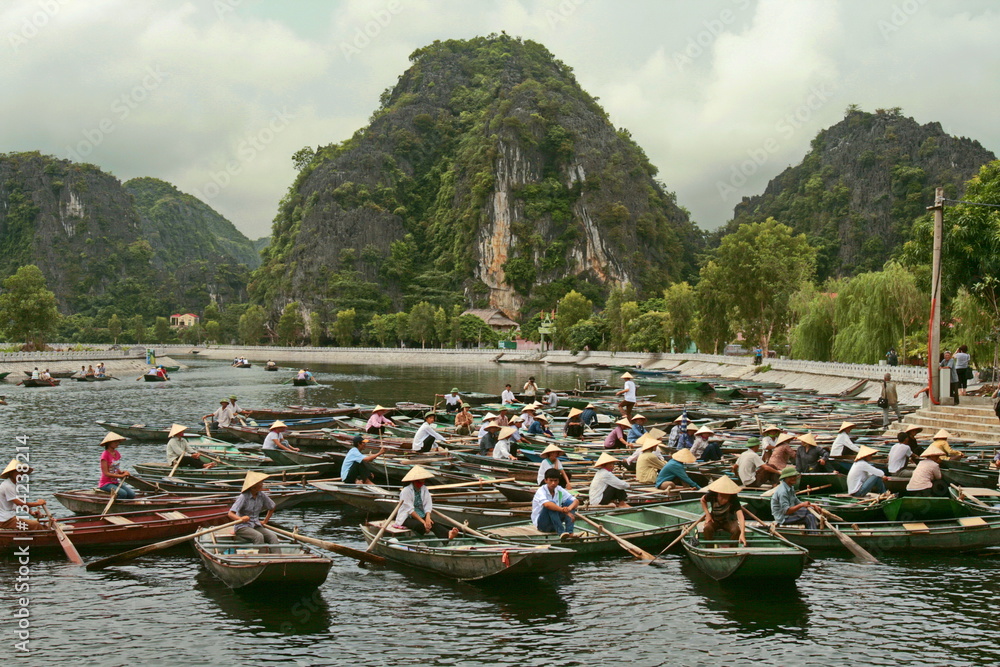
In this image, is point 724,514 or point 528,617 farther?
point 724,514

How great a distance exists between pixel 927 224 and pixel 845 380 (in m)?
18.9

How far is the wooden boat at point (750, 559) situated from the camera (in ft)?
38.7

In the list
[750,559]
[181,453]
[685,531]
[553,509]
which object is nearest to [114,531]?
[181,453]

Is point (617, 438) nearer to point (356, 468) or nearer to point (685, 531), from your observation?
point (356, 468)

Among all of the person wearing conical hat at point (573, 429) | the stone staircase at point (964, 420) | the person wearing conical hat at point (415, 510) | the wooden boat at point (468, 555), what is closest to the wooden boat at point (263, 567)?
the wooden boat at point (468, 555)

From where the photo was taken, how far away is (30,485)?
21406mm

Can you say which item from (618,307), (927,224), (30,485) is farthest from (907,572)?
(618,307)

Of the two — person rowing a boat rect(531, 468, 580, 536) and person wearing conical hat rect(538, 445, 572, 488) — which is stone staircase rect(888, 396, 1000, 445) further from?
person rowing a boat rect(531, 468, 580, 536)

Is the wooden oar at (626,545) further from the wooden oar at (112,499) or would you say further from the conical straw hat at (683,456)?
the wooden oar at (112,499)

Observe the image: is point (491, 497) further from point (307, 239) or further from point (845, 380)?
point (307, 239)

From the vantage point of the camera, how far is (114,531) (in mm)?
14445

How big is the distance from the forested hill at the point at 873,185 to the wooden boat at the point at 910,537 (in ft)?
410

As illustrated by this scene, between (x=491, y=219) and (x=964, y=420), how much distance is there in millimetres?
140637

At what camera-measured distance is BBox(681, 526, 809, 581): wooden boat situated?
11781 millimetres
